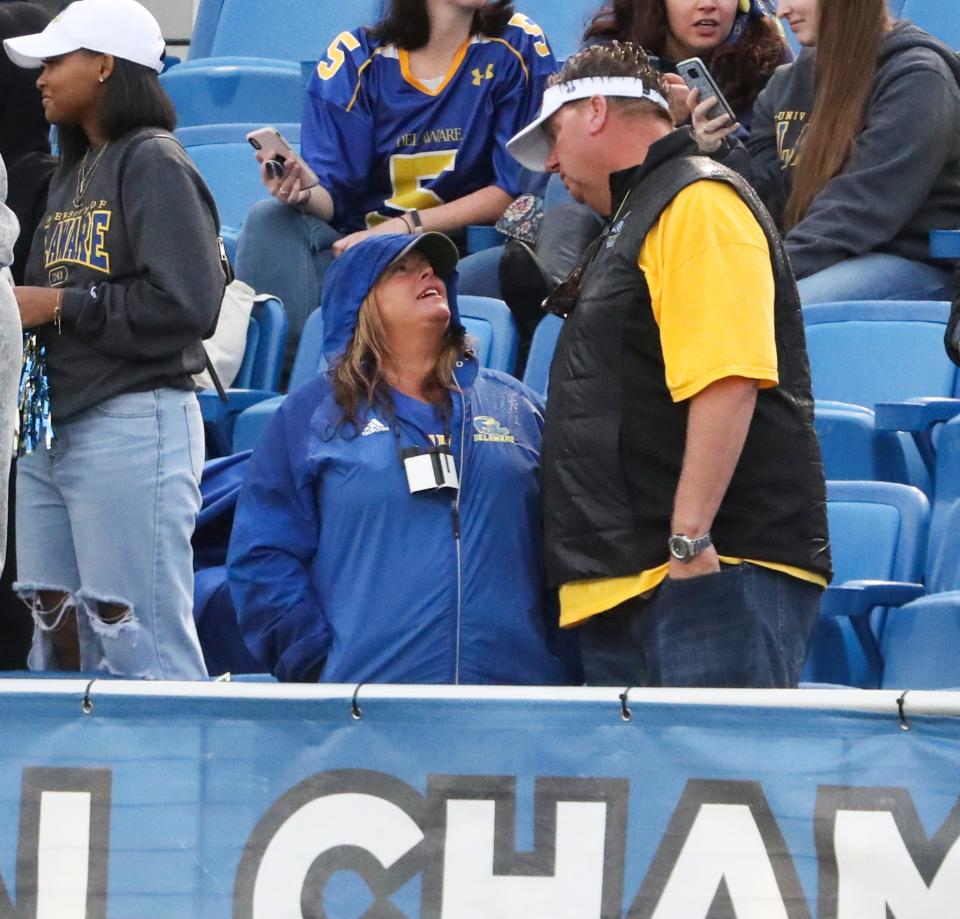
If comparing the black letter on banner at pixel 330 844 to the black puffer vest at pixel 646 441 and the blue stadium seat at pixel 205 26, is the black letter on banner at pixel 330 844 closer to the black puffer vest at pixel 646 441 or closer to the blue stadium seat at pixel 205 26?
the black puffer vest at pixel 646 441

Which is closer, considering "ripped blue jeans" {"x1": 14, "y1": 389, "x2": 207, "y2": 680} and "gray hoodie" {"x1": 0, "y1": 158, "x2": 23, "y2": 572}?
"gray hoodie" {"x1": 0, "y1": 158, "x2": 23, "y2": 572}

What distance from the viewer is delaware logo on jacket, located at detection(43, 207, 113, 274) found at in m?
3.73

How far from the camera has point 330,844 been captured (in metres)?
2.32

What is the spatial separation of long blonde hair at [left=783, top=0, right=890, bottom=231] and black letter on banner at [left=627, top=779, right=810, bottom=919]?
2757mm

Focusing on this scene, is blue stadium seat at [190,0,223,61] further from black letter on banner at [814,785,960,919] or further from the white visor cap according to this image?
black letter on banner at [814,785,960,919]

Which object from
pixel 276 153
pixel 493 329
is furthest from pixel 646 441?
pixel 276 153

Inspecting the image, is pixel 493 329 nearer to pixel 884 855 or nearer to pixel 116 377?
pixel 116 377

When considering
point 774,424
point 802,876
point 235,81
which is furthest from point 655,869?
point 235,81

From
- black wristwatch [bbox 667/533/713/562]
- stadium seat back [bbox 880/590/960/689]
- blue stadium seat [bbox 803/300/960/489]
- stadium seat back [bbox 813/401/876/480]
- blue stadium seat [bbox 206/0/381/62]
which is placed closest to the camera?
black wristwatch [bbox 667/533/713/562]

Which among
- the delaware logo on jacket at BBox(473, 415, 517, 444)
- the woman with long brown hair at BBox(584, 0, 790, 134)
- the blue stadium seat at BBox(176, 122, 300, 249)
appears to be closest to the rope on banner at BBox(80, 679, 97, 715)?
the delaware logo on jacket at BBox(473, 415, 517, 444)

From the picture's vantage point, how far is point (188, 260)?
3684 millimetres

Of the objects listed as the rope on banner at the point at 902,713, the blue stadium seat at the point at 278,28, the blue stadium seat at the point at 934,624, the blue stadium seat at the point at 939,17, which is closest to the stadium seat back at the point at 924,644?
the blue stadium seat at the point at 934,624

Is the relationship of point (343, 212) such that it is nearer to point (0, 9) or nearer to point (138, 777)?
point (0, 9)

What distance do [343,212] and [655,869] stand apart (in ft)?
11.3
